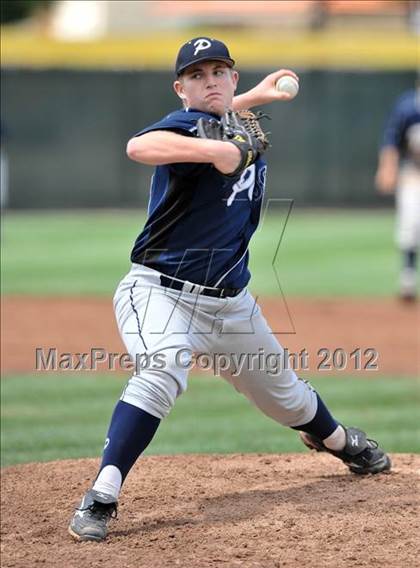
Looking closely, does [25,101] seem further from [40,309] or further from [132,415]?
[132,415]

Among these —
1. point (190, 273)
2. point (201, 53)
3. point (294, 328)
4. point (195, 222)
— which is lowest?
point (294, 328)

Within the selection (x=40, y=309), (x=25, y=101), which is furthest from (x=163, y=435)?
(x=25, y=101)

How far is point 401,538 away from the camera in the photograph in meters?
4.14

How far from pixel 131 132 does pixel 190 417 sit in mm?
16374

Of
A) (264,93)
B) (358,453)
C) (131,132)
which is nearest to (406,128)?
(264,93)

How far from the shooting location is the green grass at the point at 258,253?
43.7 ft

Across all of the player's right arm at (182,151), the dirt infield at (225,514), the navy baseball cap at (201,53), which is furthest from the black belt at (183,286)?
the dirt infield at (225,514)

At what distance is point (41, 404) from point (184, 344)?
3451mm

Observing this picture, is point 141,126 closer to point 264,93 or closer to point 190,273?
point 264,93

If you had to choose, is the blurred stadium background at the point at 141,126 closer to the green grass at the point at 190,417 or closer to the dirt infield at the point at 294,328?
the dirt infield at the point at 294,328

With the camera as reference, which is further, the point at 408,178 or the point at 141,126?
the point at 141,126

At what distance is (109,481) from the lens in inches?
165

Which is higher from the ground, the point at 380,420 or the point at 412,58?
the point at 412,58

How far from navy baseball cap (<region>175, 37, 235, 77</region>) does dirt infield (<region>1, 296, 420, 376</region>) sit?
4796mm
